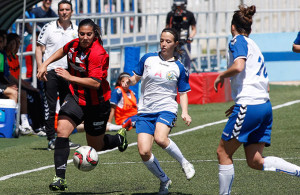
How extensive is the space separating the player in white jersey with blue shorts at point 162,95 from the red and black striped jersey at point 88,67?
343mm

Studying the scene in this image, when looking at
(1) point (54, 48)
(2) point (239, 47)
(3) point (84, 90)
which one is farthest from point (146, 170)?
(2) point (239, 47)

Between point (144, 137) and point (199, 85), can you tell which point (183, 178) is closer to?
point (144, 137)

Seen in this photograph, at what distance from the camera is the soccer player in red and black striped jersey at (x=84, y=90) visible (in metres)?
7.70

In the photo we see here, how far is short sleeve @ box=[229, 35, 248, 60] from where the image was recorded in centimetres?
652

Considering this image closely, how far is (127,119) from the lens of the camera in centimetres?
1324

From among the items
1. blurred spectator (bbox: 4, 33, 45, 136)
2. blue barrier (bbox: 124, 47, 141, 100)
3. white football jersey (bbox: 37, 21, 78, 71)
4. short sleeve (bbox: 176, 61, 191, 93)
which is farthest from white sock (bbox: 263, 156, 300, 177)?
blue barrier (bbox: 124, 47, 141, 100)

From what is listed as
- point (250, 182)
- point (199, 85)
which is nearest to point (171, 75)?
point (250, 182)

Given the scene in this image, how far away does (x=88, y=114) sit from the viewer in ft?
26.3

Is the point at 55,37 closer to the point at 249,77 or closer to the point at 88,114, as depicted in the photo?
the point at 88,114

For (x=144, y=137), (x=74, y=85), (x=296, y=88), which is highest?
(x=74, y=85)

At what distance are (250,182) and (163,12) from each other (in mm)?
11641

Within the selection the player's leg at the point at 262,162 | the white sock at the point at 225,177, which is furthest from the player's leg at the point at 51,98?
the player's leg at the point at 262,162

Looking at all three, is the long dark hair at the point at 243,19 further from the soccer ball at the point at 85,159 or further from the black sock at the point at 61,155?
the black sock at the point at 61,155

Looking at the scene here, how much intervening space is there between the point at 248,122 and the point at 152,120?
1.65 m
